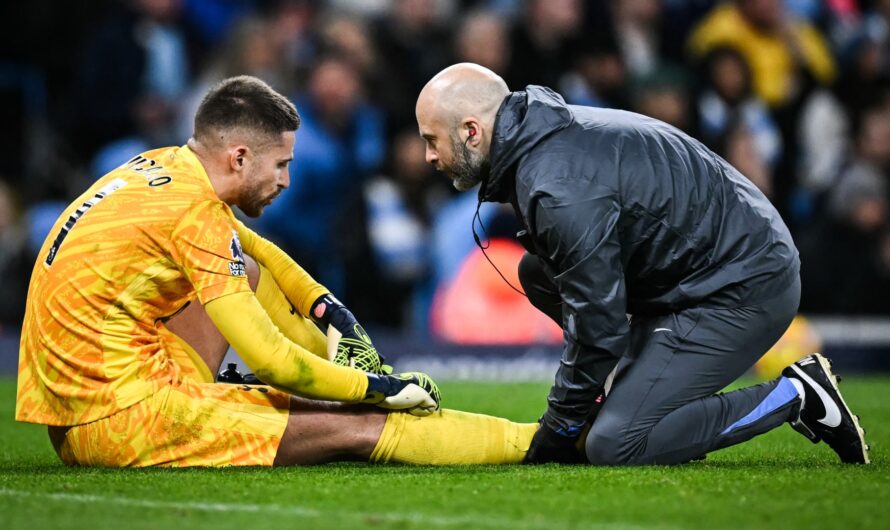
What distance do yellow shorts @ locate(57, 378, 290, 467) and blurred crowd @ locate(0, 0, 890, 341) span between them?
6.00 meters

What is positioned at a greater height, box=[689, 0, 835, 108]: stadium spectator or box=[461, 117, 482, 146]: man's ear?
box=[461, 117, 482, 146]: man's ear

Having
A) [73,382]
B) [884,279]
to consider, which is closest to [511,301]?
[884,279]

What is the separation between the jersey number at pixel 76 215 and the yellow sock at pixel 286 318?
809 mm

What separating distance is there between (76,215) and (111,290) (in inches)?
13.3

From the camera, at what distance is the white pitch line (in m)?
3.77

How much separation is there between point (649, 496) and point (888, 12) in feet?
36.9

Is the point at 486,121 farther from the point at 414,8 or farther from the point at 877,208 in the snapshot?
the point at 877,208

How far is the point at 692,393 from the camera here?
200 inches

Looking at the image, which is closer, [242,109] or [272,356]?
[272,356]

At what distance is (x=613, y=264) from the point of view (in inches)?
187

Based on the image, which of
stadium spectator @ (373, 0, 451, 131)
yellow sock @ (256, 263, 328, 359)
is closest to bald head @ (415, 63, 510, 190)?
yellow sock @ (256, 263, 328, 359)

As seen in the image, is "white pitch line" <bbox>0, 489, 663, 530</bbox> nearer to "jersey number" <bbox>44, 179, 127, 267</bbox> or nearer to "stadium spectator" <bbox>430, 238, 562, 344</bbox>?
"jersey number" <bbox>44, 179, 127, 267</bbox>

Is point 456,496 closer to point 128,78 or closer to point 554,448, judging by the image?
point 554,448

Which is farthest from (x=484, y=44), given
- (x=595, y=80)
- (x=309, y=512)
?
(x=309, y=512)
